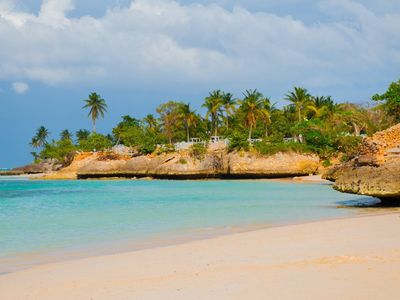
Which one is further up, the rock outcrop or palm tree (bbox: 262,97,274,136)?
palm tree (bbox: 262,97,274,136)

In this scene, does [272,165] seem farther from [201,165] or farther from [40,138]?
[40,138]

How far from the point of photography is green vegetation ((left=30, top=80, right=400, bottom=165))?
53250 mm

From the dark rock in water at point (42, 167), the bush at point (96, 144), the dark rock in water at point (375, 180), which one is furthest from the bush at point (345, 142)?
the dark rock in water at point (42, 167)

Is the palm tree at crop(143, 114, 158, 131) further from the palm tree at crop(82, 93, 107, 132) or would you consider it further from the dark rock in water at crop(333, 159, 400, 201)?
the dark rock in water at crop(333, 159, 400, 201)

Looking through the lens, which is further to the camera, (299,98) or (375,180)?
(299,98)

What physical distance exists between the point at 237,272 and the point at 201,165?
52021mm

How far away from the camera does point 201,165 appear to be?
5841 cm

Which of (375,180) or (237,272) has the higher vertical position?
(375,180)

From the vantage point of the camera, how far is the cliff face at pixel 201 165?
54.0 meters

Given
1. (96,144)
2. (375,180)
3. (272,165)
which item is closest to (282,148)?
(272,165)

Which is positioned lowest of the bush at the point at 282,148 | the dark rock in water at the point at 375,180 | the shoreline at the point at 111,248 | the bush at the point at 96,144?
the shoreline at the point at 111,248

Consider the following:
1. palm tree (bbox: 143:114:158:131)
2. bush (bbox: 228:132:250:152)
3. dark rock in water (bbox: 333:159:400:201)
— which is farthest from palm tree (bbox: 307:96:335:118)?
dark rock in water (bbox: 333:159:400:201)

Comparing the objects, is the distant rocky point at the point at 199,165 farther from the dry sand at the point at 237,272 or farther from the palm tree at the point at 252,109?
the dry sand at the point at 237,272

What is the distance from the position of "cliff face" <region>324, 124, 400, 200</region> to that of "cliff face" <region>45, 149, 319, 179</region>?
35944 millimetres
